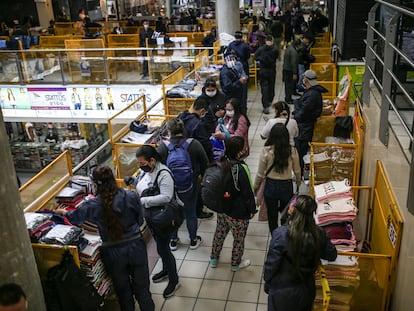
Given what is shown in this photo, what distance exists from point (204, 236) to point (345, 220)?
7.67ft

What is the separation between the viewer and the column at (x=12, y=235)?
11.1ft

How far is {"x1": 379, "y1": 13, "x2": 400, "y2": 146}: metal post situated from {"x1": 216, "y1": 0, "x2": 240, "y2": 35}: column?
429 inches

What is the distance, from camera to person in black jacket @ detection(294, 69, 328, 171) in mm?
7340

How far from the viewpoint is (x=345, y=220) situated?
461cm

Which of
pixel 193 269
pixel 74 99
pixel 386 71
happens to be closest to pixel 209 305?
pixel 193 269

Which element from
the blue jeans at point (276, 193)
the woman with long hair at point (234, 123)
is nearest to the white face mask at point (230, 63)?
the woman with long hair at point (234, 123)

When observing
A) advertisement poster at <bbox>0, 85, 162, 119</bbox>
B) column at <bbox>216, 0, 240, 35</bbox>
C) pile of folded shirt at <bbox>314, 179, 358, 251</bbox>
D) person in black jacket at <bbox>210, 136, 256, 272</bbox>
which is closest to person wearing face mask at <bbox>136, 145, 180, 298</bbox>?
person in black jacket at <bbox>210, 136, 256, 272</bbox>

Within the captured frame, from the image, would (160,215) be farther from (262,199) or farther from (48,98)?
(48,98)

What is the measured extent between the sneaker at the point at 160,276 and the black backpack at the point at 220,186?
Answer: 1.12m

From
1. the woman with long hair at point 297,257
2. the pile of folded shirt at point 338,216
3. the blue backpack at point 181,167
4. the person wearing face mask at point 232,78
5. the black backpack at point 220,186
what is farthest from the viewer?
the person wearing face mask at point 232,78

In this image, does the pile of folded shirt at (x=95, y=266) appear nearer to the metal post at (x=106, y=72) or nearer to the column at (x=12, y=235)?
the column at (x=12, y=235)

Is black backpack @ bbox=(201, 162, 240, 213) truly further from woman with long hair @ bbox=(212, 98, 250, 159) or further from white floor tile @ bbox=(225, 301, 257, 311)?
woman with long hair @ bbox=(212, 98, 250, 159)

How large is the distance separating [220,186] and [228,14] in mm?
10982

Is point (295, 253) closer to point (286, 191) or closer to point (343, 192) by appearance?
point (343, 192)
